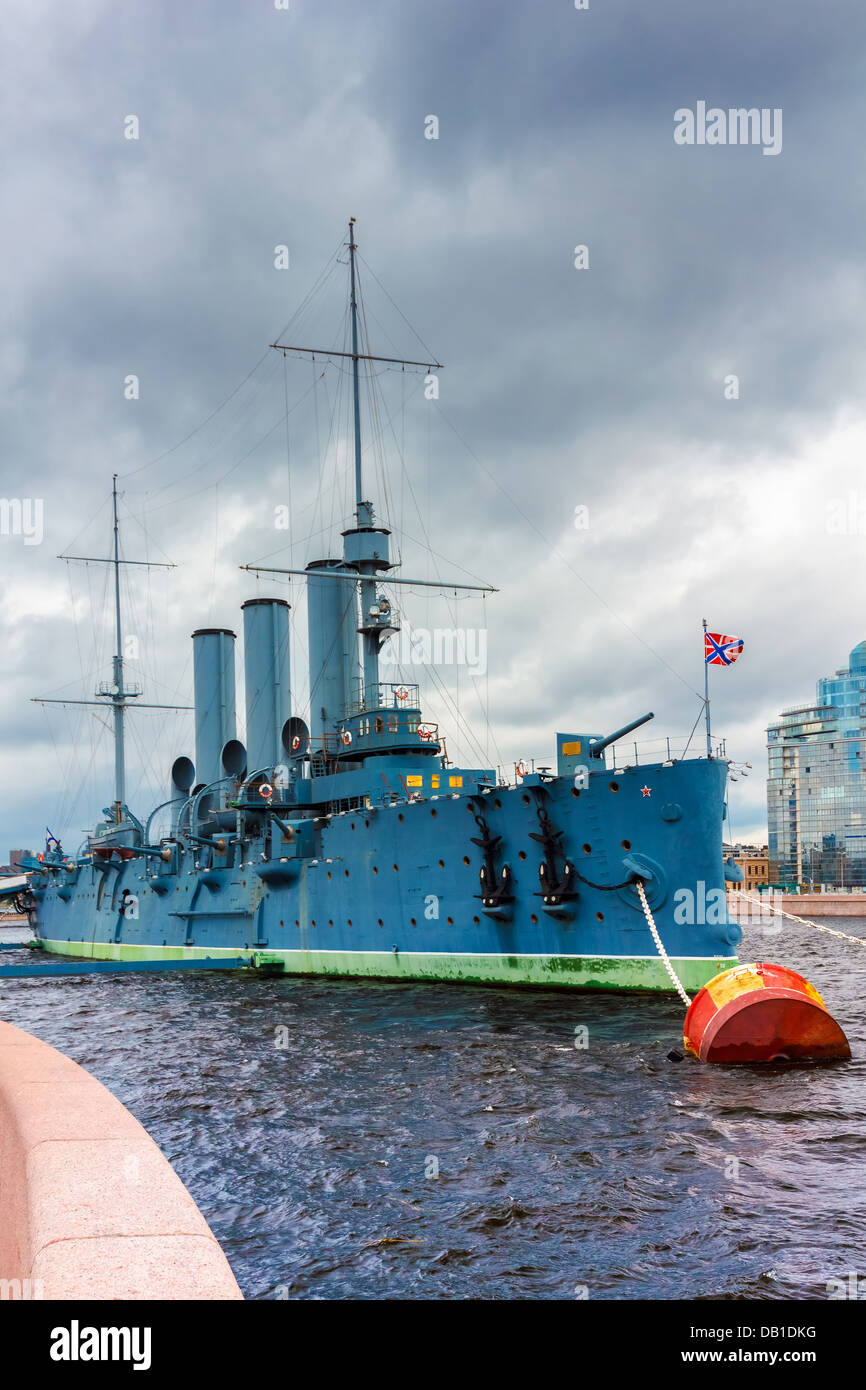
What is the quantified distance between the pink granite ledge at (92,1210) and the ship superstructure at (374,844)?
666 inches

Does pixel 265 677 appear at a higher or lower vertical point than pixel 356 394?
lower

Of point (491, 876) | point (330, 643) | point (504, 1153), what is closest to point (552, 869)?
point (491, 876)

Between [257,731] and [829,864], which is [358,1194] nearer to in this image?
[257,731]

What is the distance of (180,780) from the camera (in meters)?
45.3

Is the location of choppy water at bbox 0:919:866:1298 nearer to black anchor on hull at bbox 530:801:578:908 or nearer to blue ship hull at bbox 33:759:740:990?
blue ship hull at bbox 33:759:740:990

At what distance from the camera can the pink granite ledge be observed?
327 centimetres

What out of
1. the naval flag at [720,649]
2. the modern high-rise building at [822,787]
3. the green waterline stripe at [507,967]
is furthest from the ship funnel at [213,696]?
the modern high-rise building at [822,787]

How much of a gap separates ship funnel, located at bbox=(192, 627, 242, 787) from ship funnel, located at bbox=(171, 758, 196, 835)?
1.64 meters

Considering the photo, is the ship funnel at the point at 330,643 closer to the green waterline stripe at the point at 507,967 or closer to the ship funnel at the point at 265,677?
the ship funnel at the point at 265,677

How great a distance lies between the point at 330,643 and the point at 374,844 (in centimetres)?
1141

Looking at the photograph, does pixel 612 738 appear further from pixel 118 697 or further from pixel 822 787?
pixel 822 787

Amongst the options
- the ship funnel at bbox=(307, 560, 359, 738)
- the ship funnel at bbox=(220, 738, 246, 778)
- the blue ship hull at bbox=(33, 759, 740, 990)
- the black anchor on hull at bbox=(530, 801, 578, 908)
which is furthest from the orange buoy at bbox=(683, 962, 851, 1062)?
the ship funnel at bbox=(220, 738, 246, 778)

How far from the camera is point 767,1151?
1046 centimetres

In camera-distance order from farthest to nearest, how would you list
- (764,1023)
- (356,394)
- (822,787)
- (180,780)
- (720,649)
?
(822,787) → (180,780) → (356,394) → (720,649) → (764,1023)
